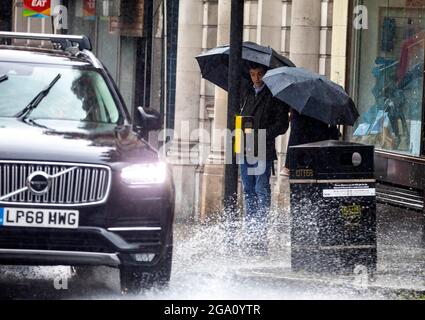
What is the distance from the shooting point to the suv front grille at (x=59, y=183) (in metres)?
10.4

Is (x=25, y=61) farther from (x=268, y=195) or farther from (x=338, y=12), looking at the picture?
(x=338, y=12)

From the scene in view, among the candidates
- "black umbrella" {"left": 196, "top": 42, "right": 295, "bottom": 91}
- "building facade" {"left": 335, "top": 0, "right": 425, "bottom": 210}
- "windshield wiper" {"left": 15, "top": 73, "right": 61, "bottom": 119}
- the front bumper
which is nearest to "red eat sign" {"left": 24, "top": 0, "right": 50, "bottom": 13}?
"building facade" {"left": 335, "top": 0, "right": 425, "bottom": 210}

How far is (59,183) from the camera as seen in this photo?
34.4ft

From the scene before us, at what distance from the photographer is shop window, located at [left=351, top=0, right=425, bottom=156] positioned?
17016 mm

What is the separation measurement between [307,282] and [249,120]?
9.69 feet

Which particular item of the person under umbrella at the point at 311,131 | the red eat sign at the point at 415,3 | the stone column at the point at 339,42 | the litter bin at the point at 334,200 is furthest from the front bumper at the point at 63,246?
the stone column at the point at 339,42

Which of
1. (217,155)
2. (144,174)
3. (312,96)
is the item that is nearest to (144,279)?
(144,174)

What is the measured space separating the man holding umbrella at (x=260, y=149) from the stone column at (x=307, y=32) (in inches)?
200

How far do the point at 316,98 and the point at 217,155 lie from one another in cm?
883

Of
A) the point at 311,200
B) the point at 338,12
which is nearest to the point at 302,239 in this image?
the point at 311,200

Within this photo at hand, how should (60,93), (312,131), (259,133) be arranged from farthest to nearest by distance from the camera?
(259,133) < (312,131) < (60,93)

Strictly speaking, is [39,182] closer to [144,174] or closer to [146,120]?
[144,174]

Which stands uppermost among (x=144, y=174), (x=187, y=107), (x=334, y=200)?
(x=144, y=174)

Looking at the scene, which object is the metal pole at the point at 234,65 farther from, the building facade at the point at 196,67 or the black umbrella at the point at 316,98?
the building facade at the point at 196,67
